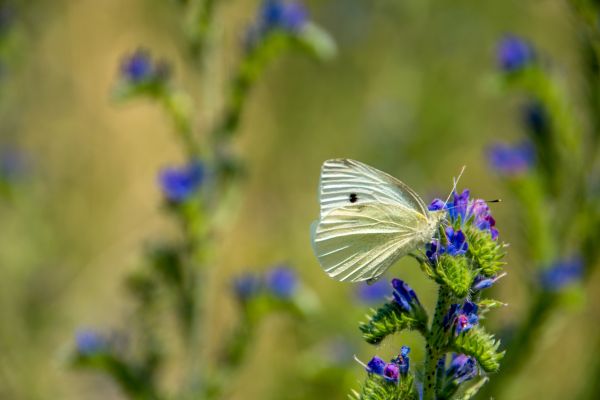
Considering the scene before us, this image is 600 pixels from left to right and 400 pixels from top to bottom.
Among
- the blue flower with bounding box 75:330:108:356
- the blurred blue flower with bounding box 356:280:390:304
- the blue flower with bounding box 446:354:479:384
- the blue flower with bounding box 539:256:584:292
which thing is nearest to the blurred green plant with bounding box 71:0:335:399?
the blue flower with bounding box 75:330:108:356

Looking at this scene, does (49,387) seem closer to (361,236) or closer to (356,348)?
(356,348)

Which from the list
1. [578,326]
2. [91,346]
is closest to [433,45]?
[578,326]

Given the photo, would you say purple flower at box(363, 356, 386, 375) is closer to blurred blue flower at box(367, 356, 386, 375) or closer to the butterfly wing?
blurred blue flower at box(367, 356, 386, 375)

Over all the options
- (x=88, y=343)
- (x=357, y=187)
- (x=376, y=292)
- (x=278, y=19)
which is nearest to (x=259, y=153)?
(x=376, y=292)

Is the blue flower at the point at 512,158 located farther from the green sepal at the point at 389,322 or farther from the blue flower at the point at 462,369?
the green sepal at the point at 389,322

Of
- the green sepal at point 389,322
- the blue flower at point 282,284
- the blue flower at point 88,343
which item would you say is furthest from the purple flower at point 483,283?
the blue flower at point 88,343
